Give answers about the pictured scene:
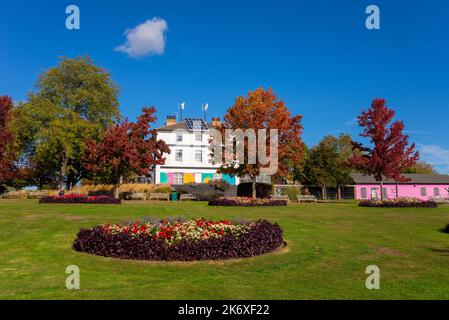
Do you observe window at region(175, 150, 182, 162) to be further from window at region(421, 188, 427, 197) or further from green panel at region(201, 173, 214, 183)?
window at region(421, 188, 427, 197)

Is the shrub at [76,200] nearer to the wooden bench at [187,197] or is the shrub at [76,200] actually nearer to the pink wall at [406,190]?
the wooden bench at [187,197]

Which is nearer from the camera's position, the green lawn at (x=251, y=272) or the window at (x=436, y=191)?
the green lawn at (x=251, y=272)

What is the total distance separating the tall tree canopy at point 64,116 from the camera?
40.8m

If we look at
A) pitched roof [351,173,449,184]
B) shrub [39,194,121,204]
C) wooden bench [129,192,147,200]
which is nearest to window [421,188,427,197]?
pitched roof [351,173,449,184]

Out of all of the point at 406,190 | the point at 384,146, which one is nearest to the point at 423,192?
the point at 406,190

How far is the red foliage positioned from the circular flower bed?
20970 mm

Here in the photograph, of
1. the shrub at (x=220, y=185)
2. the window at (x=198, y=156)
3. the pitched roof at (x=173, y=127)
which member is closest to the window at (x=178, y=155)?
the window at (x=198, y=156)

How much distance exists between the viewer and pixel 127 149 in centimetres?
3050

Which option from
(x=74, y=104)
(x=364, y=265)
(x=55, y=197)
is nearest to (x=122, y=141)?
(x=55, y=197)

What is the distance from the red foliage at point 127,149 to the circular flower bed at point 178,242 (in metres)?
21.0

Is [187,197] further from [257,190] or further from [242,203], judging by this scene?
[242,203]

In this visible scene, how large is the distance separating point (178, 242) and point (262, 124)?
21121 millimetres

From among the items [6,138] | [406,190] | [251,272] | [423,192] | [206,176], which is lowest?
[251,272]
